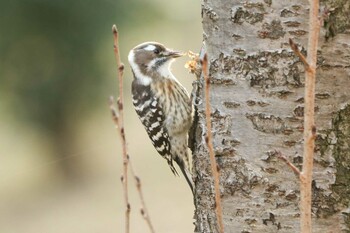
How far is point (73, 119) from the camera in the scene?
1912 cm

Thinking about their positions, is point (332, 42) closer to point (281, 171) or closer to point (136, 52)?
point (281, 171)

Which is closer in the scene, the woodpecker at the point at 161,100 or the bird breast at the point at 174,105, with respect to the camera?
the bird breast at the point at 174,105

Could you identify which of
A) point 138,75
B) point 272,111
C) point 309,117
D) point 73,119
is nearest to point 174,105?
point 138,75

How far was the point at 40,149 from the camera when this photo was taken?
64.6ft

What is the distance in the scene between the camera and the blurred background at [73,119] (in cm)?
1670

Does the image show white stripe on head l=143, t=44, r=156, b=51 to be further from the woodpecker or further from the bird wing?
the bird wing

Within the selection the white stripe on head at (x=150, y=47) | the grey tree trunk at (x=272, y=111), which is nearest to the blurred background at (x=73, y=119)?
the white stripe on head at (x=150, y=47)

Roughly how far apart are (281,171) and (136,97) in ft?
8.14

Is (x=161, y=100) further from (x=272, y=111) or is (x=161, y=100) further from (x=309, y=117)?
(x=309, y=117)

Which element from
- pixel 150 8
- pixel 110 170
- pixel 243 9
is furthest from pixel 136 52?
pixel 110 170

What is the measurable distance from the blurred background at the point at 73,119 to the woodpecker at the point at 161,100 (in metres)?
8.94

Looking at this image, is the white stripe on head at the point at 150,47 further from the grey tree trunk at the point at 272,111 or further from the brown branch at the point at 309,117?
the brown branch at the point at 309,117

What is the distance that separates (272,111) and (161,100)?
2.28m

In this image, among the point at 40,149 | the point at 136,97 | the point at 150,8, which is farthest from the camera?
the point at 40,149
